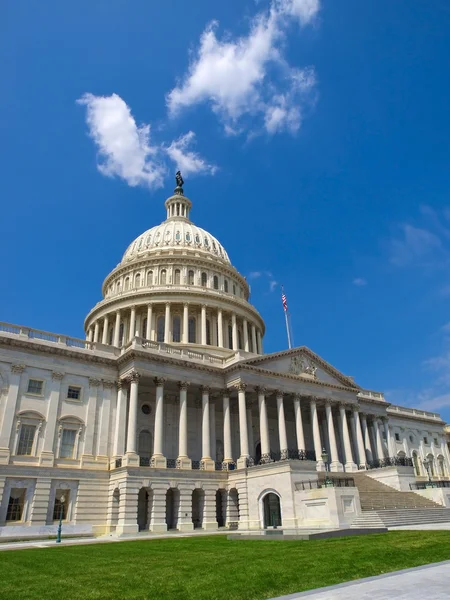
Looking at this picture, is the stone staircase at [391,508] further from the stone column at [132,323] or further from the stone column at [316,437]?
the stone column at [132,323]

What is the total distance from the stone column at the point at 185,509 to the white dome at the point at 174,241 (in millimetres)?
41131

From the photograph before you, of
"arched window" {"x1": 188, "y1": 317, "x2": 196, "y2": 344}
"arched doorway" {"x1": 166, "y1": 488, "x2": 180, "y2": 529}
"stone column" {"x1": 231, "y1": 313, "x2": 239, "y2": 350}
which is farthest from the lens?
"stone column" {"x1": 231, "y1": 313, "x2": 239, "y2": 350}

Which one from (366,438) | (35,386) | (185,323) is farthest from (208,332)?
(35,386)

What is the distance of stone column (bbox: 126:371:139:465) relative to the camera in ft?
126

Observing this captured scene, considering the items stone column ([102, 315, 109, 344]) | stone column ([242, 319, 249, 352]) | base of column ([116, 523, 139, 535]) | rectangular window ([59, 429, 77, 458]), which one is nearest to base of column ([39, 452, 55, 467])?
rectangular window ([59, 429, 77, 458])

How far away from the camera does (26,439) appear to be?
125 feet

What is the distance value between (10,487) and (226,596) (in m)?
31.7

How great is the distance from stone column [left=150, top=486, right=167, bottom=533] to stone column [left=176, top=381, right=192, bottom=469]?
2.79m

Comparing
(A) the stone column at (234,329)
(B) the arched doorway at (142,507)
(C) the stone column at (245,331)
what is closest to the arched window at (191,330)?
(A) the stone column at (234,329)

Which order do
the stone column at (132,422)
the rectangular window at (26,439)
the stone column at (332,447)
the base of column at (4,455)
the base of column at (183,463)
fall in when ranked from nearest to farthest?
the base of column at (4,455), the rectangular window at (26,439), the stone column at (132,422), the base of column at (183,463), the stone column at (332,447)

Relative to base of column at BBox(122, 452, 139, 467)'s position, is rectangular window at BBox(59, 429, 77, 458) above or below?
above

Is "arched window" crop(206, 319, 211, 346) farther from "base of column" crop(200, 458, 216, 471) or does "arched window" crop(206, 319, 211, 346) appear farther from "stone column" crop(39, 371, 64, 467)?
"stone column" crop(39, 371, 64, 467)

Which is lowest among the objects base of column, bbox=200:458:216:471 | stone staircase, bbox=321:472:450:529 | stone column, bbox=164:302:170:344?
stone staircase, bbox=321:472:450:529

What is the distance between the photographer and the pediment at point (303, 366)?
49.3 meters
